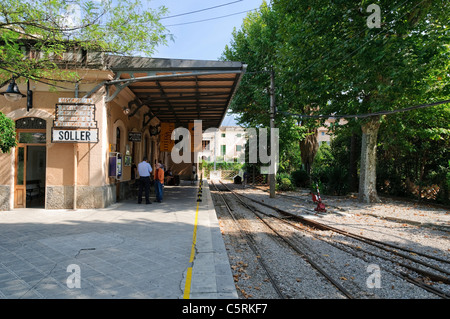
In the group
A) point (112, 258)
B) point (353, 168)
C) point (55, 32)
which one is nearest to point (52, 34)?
point (55, 32)

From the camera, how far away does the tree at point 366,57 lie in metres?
9.97

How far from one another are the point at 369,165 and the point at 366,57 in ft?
18.0

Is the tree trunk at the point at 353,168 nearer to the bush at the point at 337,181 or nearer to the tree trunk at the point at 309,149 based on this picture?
the bush at the point at 337,181

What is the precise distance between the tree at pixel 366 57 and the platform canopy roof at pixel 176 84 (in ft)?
12.8

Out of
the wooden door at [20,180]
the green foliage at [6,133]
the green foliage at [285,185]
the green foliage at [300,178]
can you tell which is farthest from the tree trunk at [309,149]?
the green foliage at [6,133]

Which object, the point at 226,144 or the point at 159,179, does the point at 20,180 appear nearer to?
the point at 159,179

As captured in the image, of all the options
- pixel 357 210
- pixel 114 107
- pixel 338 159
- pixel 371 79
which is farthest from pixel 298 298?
pixel 338 159

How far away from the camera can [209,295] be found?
3.31m

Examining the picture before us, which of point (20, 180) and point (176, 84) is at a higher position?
point (176, 84)

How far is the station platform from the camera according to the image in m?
3.44

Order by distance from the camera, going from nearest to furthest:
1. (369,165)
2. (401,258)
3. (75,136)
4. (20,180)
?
1. (401,258)
2. (75,136)
3. (20,180)
4. (369,165)

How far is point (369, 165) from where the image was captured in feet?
44.7

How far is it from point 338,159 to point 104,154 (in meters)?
17.7

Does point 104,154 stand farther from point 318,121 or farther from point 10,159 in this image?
point 318,121
